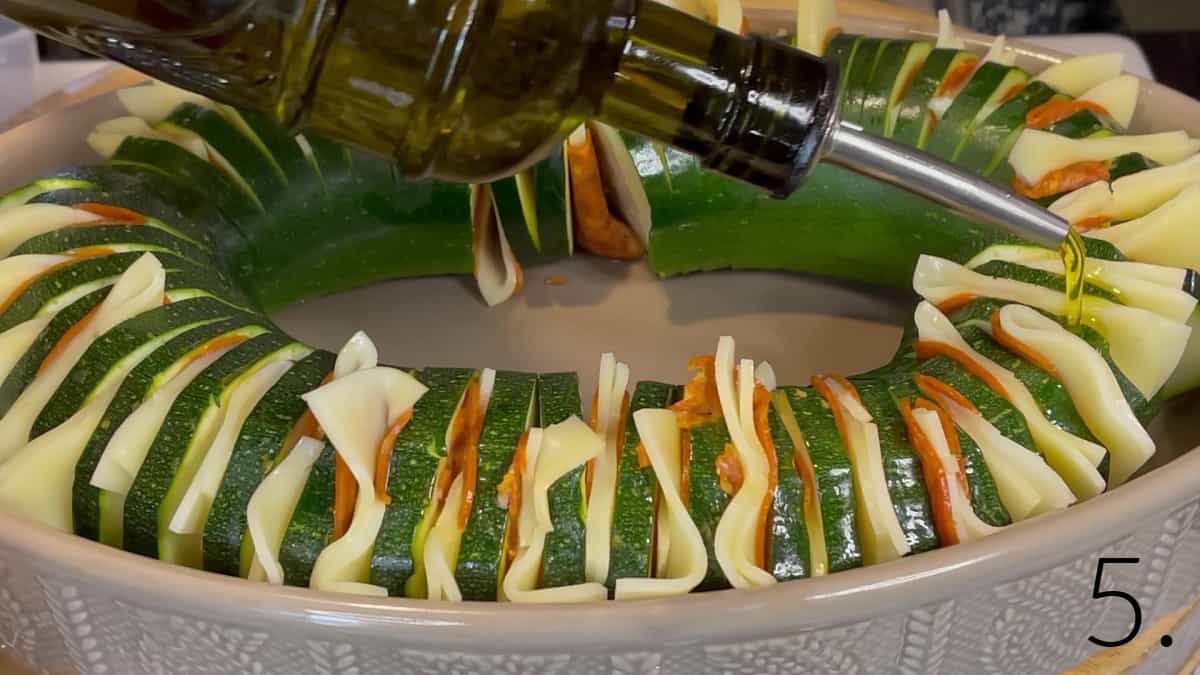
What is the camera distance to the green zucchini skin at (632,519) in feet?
3.49

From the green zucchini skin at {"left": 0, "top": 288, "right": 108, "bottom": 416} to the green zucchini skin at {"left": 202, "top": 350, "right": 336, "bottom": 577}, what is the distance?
25cm

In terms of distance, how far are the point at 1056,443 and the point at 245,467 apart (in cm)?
78

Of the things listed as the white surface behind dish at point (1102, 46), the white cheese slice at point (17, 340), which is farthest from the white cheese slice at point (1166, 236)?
the white cheese slice at point (17, 340)

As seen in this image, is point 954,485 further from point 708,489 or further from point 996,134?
point 996,134

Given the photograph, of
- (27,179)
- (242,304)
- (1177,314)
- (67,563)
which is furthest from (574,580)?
(27,179)

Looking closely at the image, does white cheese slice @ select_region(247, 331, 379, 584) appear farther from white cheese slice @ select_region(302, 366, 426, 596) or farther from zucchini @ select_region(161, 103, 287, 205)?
zucchini @ select_region(161, 103, 287, 205)

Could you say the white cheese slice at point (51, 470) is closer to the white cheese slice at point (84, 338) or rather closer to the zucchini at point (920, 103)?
the white cheese slice at point (84, 338)

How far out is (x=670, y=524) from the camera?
3.55 feet

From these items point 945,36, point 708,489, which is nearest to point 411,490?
point 708,489

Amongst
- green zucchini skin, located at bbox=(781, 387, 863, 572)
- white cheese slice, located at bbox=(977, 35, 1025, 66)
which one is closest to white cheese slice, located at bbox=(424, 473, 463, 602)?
green zucchini skin, located at bbox=(781, 387, 863, 572)

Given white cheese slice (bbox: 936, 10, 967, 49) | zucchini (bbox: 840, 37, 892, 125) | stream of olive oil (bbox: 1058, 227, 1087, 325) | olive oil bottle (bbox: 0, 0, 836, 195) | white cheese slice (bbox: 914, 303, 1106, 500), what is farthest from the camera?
white cheese slice (bbox: 936, 10, 967, 49)

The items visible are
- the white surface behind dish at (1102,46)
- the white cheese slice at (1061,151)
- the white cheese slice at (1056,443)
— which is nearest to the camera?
the white cheese slice at (1056,443)

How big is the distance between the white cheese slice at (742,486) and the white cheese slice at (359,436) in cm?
30

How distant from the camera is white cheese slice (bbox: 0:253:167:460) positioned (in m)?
1.17
